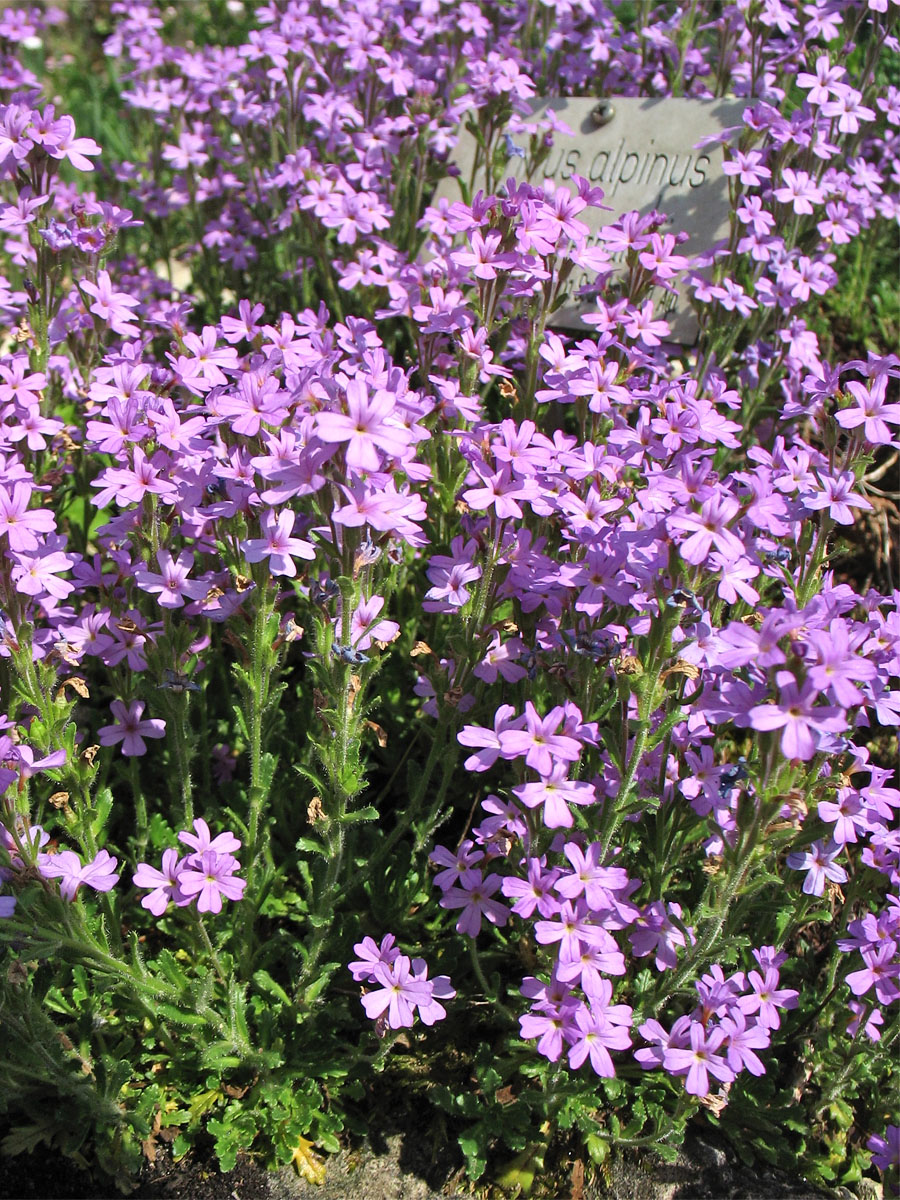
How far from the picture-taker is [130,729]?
330cm

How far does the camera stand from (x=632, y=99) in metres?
4.88

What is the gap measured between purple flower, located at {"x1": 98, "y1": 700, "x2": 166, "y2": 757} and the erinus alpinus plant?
0.4 inches

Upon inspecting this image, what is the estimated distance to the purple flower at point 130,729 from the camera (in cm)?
326

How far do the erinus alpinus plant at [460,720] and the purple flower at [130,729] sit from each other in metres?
0.01

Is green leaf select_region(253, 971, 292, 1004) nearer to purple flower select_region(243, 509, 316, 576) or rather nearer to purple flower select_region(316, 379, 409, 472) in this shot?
purple flower select_region(243, 509, 316, 576)

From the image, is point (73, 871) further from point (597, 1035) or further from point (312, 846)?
point (597, 1035)

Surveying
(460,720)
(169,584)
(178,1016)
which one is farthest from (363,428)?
(178,1016)

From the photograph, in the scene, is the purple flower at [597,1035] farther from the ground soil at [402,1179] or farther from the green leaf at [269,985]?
the green leaf at [269,985]

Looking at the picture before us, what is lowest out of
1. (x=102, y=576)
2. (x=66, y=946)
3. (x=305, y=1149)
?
(x=305, y=1149)

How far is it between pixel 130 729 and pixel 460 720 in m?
1.12

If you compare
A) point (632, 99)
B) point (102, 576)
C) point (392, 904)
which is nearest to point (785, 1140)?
point (392, 904)

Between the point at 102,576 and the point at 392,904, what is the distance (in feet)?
4.97

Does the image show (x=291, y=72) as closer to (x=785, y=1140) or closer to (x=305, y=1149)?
(x=305, y=1149)

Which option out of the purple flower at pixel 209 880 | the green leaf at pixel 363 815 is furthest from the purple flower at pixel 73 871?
the green leaf at pixel 363 815
